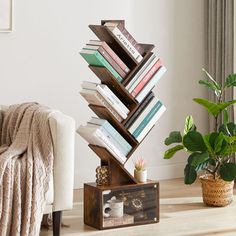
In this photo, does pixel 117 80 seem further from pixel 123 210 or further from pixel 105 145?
pixel 123 210

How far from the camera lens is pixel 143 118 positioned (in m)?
4.70

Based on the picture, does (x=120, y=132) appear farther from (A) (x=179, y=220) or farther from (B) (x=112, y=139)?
(A) (x=179, y=220)

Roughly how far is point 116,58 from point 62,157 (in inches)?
27.2

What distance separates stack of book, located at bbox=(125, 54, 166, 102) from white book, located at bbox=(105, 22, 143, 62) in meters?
0.07

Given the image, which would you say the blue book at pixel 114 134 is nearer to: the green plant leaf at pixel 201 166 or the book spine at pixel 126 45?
the book spine at pixel 126 45

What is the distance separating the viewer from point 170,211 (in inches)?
202

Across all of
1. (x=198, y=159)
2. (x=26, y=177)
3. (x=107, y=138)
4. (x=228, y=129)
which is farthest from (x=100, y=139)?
(x=228, y=129)

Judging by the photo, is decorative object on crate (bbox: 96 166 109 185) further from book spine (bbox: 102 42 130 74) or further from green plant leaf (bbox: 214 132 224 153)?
green plant leaf (bbox: 214 132 224 153)

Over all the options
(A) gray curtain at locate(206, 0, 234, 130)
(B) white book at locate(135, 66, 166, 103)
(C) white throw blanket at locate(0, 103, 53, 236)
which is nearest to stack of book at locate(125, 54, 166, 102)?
(B) white book at locate(135, 66, 166, 103)

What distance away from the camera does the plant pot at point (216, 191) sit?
5.23 metres

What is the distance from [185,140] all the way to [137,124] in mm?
539

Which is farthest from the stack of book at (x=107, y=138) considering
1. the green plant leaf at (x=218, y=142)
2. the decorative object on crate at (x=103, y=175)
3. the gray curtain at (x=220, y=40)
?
the gray curtain at (x=220, y=40)

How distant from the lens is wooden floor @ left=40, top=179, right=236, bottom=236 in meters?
4.59

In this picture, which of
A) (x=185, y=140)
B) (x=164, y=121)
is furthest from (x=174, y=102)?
(x=185, y=140)
